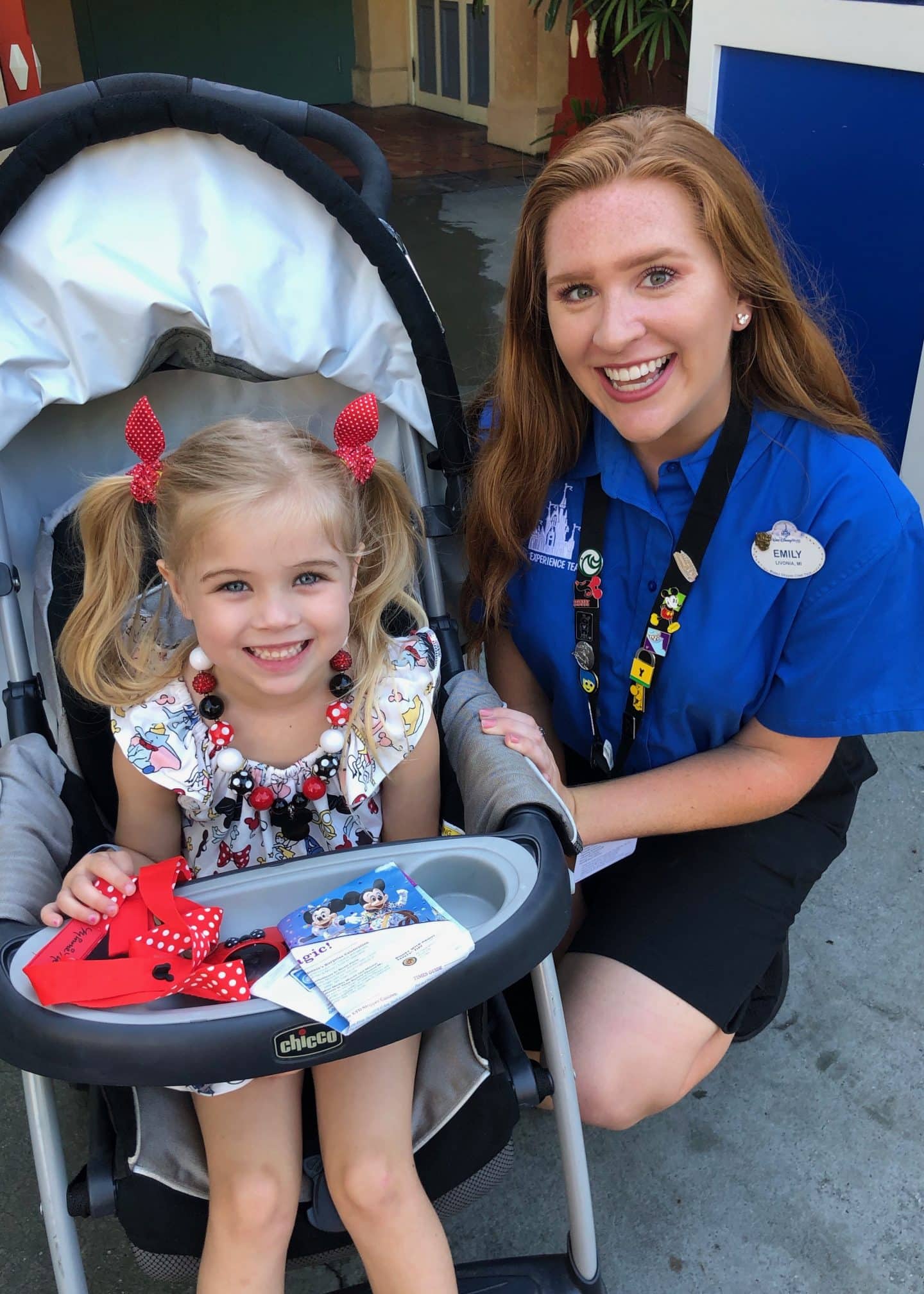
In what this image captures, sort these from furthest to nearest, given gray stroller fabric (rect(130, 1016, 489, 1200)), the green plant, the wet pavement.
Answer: the green plant < the wet pavement < gray stroller fabric (rect(130, 1016, 489, 1200))

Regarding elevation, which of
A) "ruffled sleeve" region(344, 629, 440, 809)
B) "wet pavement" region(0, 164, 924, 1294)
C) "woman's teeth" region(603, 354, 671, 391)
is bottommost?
"wet pavement" region(0, 164, 924, 1294)

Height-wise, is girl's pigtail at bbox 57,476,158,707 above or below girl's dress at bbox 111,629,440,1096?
above

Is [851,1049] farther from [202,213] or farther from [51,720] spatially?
[202,213]

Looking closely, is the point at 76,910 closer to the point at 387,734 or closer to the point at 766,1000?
the point at 387,734

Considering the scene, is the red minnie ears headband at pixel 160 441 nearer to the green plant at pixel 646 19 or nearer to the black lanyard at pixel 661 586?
the black lanyard at pixel 661 586

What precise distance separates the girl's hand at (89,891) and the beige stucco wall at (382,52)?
31.8 feet

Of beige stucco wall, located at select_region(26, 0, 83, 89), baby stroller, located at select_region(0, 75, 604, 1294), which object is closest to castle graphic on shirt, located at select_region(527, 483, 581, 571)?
baby stroller, located at select_region(0, 75, 604, 1294)

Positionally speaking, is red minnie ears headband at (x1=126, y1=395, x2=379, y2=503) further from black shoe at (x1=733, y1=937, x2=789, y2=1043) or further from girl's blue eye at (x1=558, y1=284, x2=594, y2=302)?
black shoe at (x1=733, y1=937, x2=789, y2=1043)

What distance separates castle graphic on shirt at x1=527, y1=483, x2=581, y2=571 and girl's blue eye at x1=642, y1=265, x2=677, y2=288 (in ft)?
1.28

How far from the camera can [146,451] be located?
5.00ft

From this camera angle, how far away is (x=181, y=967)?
1208mm

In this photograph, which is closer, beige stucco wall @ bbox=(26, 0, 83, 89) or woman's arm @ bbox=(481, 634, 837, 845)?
woman's arm @ bbox=(481, 634, 837, 845)

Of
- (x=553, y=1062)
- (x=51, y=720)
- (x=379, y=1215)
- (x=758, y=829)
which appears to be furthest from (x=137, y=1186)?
(x=758, y=829)

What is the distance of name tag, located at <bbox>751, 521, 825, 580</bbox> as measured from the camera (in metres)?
1.56
